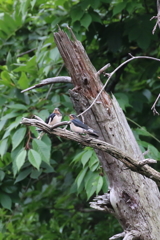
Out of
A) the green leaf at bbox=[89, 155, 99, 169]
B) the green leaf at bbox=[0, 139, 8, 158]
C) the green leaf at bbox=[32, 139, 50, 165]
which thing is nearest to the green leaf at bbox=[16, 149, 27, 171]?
the green leaf at bbox=[32, 139, 50, 165]

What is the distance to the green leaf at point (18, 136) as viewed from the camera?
4.15 metres

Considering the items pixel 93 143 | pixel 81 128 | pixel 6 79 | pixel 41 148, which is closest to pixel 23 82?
pixel 6 79

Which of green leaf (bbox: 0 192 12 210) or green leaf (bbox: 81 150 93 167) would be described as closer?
green leaf (bbox: 81 150 93 167)

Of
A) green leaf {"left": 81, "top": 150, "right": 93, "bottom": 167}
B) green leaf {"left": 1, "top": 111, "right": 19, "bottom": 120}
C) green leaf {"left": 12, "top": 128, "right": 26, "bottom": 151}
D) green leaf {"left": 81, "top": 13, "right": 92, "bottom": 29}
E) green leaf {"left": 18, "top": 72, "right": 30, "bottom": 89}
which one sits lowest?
green leaf {"left": 81, "top": 150, "right": 93, "bottom": 167}

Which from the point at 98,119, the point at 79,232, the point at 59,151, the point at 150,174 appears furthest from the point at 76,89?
the point at 79,232

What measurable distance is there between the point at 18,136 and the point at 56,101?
728mm

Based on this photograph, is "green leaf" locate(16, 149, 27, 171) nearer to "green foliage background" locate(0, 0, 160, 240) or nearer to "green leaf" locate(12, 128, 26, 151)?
"green foliage background" locate(0, 0, 160, 240)

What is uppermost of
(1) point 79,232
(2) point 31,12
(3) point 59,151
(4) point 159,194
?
(2) point 31,12

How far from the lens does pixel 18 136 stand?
4188 millimetres

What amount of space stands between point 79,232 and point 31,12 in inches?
116

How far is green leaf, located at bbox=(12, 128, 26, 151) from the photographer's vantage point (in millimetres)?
4151

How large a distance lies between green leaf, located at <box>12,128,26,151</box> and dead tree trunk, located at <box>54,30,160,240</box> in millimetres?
886

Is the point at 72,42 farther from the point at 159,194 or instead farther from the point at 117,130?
the point at 159,194

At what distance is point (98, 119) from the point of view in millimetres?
3482
